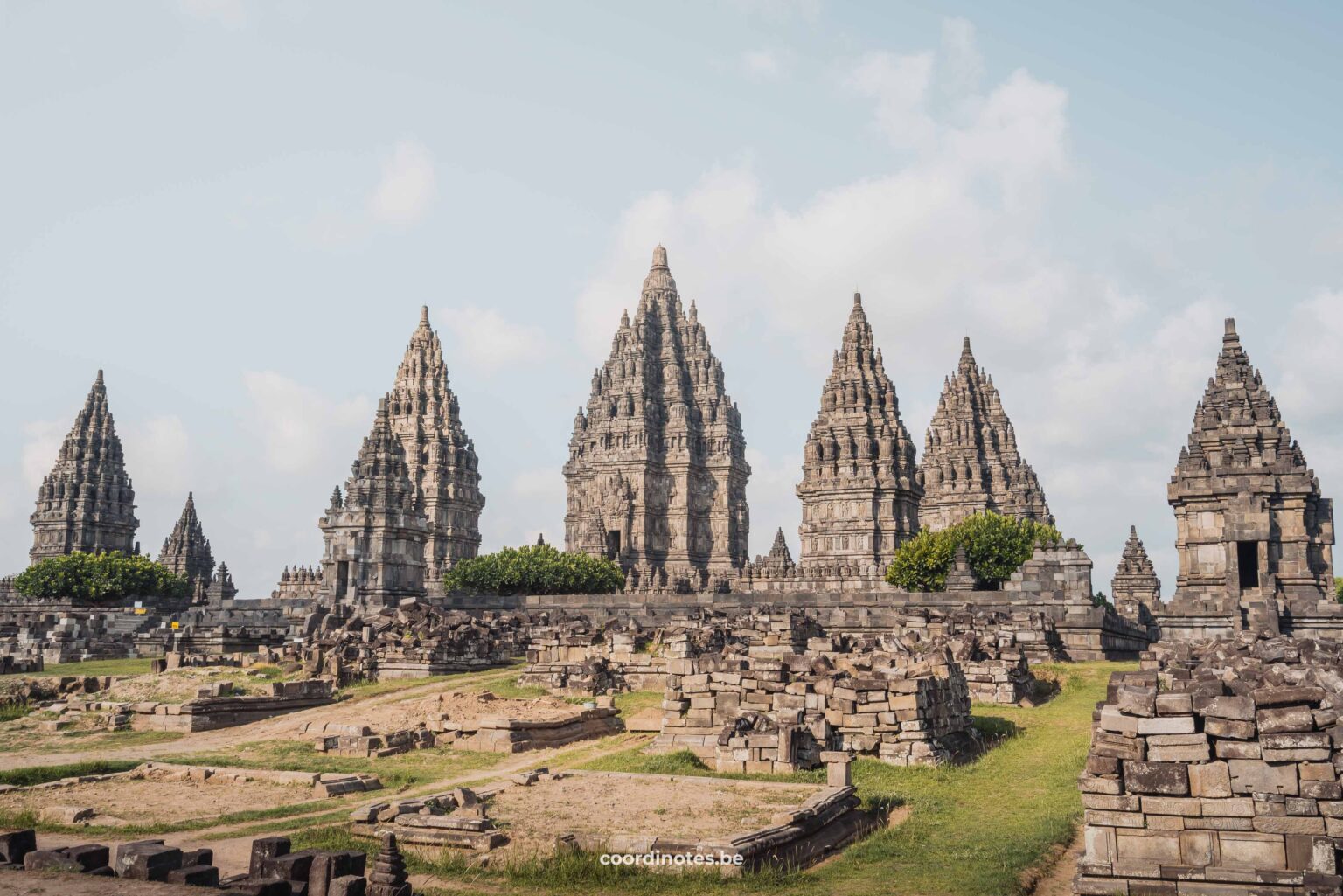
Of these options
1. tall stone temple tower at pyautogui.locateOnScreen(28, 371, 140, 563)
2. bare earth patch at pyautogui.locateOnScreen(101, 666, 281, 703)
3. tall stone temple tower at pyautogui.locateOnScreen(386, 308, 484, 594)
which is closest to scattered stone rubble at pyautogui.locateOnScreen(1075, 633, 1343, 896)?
bare earth patch at pyautogui.locateOnScreen(101, 666, 281, 703)

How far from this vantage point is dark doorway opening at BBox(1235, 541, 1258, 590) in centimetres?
3538

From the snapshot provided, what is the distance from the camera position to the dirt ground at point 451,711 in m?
20.7

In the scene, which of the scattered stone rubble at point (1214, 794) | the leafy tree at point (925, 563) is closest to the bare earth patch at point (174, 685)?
the scattered stone rubble at point (1214, 794)

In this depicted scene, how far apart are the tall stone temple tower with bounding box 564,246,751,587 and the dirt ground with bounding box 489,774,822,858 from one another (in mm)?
62658

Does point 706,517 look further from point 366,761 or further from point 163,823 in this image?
point 163,823

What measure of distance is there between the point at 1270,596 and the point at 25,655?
40001 mm

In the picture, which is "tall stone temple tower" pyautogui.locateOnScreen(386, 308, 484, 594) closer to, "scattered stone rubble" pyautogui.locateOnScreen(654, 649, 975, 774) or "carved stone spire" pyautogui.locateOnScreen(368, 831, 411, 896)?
"scattered stone rubble" pyautogui.locateOnScreen(654, 649, 975, 774)

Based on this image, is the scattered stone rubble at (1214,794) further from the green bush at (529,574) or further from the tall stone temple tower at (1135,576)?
the tall stone temple tower at (1135,576)

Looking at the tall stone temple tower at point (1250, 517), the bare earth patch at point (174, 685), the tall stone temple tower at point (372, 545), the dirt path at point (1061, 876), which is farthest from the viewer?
the tall stone temple tower at point (372, 545)

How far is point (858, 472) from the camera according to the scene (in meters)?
62.6

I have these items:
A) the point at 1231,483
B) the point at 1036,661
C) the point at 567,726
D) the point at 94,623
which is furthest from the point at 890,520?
the point at 567,726

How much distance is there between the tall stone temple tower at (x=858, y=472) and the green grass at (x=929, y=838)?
138ft

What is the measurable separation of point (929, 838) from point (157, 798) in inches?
394

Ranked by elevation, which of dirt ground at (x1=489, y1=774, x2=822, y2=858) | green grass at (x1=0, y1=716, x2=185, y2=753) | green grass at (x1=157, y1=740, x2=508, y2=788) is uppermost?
dirt ground at (x1=489, y1=774, x2=822, y2=858)
